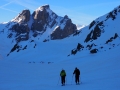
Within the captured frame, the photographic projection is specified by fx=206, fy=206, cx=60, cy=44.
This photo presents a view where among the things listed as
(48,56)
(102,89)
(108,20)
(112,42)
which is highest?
(108,20)

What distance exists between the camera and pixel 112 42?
184 feet

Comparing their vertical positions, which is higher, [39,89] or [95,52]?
[95,52]

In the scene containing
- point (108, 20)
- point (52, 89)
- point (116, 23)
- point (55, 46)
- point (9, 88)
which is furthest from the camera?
point (55, 46)

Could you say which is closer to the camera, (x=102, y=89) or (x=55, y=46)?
(x=102, y=89)

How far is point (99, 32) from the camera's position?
71.6 meters

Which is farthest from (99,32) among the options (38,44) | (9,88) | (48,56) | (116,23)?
(9,88)

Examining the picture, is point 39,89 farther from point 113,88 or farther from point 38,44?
A: point 38,44

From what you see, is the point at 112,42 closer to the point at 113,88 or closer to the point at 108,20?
the point at 108,20

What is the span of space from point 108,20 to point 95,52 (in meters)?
27.0

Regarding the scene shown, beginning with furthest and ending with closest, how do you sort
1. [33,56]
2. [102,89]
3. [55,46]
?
[55,46], [33,56], [102,89]

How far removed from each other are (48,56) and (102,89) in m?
63.8

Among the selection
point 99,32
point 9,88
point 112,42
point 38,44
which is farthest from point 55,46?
point 9,88

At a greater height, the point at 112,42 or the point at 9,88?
the point at 112,42

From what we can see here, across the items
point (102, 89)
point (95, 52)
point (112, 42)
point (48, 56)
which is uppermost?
point (48, 56)
